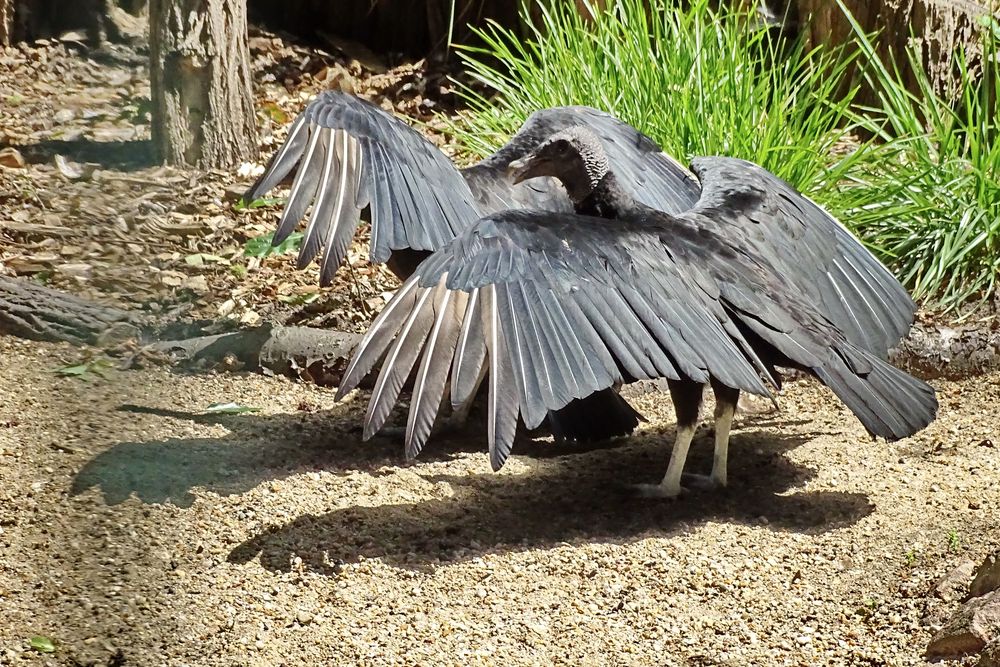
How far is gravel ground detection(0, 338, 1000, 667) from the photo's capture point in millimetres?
2963

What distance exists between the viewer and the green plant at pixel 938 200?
17.3 ft

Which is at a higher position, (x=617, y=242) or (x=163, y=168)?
(x=617, y=242)

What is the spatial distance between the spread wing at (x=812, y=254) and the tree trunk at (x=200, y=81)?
266 centimetres

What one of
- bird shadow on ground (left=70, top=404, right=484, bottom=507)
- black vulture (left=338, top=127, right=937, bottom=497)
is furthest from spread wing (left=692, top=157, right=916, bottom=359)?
bird shadow on ground (left=70, top=404, right=484, bottom=507)

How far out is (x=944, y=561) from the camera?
330 cm

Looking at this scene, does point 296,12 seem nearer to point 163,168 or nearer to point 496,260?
point 163,168

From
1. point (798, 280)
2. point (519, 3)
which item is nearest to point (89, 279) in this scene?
point (798, 280)

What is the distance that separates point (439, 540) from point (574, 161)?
4.70 feet

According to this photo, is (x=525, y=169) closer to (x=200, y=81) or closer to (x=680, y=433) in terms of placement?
(x=680, y=433)

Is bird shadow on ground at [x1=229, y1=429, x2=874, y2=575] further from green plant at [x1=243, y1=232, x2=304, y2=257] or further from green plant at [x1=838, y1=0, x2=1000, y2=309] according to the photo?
green plant at [x1=243, y1=232, x2=304, y2=257]

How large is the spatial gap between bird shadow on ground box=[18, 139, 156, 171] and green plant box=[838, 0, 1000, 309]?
3.16 meters

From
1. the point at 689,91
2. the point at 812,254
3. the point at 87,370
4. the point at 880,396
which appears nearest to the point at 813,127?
the point at 689,91

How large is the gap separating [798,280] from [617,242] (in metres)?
0.83

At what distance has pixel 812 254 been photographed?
4.26 m
